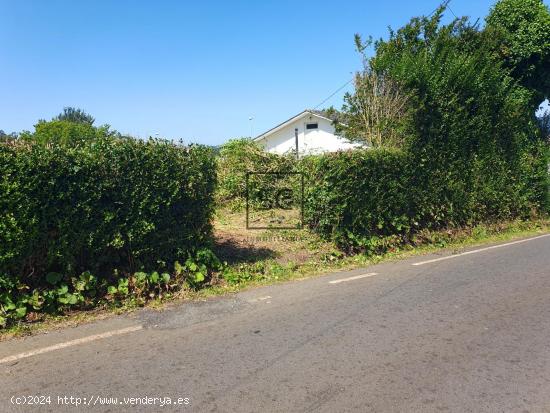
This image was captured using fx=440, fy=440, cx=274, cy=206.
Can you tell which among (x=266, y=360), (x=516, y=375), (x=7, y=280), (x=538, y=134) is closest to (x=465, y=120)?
(x=538, y=134)

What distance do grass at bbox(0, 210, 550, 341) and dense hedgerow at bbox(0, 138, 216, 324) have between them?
306 mm

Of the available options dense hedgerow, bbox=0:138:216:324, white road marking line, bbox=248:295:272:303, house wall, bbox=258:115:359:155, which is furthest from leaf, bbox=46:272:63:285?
house wall, bbox=258:115:359:155

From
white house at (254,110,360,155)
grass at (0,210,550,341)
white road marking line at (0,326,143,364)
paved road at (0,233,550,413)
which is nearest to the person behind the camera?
paved road at (0,233,550,413)

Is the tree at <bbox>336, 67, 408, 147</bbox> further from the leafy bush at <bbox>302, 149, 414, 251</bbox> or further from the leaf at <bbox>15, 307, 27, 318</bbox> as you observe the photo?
the leaf at <bbox>15, 307, 27, 318</bbox>

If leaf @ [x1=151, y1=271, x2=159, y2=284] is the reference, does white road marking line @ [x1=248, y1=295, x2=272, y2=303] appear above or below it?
below

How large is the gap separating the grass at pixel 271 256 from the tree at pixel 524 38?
5669 mm

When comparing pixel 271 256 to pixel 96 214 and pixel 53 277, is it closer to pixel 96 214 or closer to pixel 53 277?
pixel 96 214

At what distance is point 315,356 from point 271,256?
13.1ft

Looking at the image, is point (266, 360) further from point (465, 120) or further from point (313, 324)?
point (465, 120)

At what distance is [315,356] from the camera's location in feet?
13.7

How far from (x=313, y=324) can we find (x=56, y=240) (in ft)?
10.5

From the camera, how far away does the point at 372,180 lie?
9.30 metres

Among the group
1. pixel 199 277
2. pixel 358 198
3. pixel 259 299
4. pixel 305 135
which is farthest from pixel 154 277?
pixel 305 135

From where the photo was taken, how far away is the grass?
5379mm
